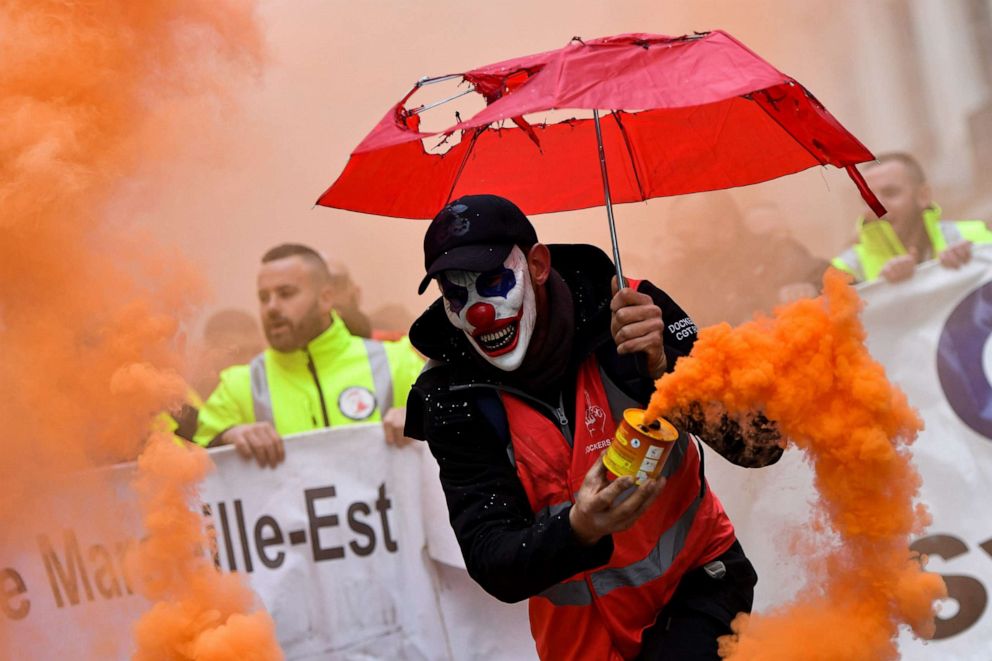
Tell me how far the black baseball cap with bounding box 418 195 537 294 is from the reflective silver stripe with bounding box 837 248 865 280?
3502mm

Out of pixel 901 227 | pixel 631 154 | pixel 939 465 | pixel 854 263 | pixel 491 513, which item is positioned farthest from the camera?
pixel 854 263

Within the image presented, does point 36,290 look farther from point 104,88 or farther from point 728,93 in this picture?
point 728,93

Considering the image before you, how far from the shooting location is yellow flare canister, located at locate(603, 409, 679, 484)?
2.51 m

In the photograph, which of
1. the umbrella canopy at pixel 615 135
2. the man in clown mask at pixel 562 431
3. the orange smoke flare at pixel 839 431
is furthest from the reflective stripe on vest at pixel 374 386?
the orange smoke flare at pixel 839 431

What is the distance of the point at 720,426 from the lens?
9.11 ft

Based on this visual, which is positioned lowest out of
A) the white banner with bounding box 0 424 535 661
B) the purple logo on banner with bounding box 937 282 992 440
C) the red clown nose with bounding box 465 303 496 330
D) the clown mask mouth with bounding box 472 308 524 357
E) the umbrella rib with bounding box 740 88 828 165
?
the white banner with bounding box 0 424 535 661

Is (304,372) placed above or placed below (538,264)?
below

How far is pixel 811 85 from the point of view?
7973 millimetres

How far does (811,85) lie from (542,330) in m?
5.60

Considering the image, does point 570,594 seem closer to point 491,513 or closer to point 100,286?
point 491,513

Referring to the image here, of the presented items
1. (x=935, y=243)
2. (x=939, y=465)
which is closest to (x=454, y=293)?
(x=939, y=465)

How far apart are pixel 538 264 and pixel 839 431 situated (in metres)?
0.84

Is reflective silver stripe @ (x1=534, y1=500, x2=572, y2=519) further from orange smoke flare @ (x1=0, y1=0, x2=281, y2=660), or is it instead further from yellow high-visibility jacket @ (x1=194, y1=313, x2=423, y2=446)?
yellow high-visibility jacket @ (x1=194, y1=313, x2=423, y2=446)

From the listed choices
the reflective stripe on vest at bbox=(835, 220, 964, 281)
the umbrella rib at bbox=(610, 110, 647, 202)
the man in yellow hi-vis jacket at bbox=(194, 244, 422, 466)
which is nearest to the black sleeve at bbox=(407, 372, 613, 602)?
the umbrella rib at bbox=(610, 110, 647, 202)
